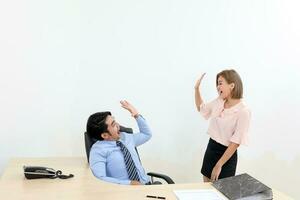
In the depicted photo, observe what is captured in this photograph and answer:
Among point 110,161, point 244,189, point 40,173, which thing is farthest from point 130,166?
point 244,189

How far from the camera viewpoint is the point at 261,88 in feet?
12.7

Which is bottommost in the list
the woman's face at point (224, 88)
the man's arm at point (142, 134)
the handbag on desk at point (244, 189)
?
the handbag on desk at point (244, 189)

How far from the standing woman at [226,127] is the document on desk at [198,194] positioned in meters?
0.72

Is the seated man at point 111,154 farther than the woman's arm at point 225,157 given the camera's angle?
No

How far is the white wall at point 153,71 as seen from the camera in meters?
3.41

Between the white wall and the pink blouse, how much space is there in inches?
24.1

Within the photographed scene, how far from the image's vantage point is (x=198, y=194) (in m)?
2.25

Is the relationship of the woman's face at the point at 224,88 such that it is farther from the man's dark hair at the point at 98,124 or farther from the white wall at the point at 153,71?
the man's dark hair at the point at 98,124

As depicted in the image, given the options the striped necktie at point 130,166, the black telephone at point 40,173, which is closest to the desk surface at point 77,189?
the black telephone at point 40,173

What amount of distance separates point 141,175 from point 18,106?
140 cm

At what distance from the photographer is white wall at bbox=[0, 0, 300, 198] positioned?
11.2ft

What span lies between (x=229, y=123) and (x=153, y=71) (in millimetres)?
987

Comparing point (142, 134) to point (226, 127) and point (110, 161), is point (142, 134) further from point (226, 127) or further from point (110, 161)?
point (226, 127)

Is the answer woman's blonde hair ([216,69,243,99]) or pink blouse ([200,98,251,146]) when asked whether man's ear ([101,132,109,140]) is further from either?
woman's blonde hair ([216,69,243,99])
